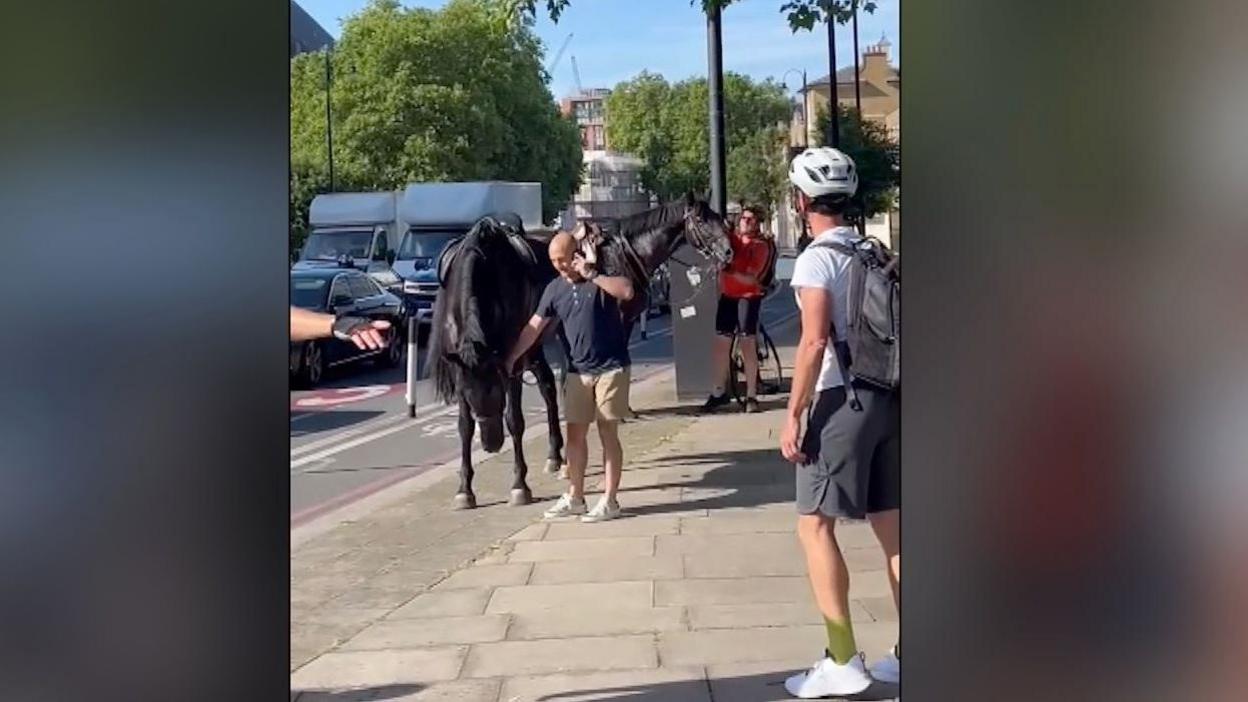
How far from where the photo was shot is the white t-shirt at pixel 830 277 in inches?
133

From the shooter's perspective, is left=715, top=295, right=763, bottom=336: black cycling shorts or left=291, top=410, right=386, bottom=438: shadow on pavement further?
left=715, top=295, right=763, bottom=336: black cycling shorts

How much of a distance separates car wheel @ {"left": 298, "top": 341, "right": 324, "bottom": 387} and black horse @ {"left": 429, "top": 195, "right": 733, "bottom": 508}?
324mm

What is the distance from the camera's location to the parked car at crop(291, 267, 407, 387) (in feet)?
10.9

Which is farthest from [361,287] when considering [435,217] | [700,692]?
[700,692]

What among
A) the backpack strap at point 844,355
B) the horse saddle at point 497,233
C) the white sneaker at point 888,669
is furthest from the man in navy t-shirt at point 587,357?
the white sneaker at point 888,669

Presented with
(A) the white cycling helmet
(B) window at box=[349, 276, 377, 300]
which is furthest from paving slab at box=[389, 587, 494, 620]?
(A) the white cycling helmet

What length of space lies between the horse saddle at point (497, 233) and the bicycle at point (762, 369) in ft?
2.22

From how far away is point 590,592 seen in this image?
358 cm

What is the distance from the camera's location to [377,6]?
3346 mm

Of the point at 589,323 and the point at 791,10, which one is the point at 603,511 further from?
the point at 791,10

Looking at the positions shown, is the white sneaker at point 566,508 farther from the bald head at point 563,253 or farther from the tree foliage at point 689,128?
the tree foliage at point 689,128

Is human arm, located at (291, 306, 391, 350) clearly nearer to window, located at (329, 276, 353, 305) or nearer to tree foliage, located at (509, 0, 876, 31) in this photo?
window, located at (329, 276, 353, 305)
